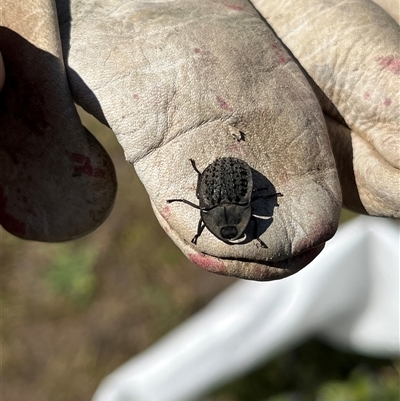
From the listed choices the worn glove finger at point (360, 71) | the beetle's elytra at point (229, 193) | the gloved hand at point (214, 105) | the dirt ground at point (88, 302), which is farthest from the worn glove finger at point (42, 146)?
the dirt ground at point (88, 302)

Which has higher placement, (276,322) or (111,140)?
(111,140)

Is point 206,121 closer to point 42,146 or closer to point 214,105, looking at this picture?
point 214,105

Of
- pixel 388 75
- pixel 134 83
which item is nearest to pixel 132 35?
pixel 134 83

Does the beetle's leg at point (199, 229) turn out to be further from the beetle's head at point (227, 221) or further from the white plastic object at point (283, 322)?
the white plastic object at point (283, 322)

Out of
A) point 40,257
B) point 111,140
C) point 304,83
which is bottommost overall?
point 40,257

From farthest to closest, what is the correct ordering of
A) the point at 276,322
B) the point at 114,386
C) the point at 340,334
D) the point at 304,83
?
the point at 340,334, the point at 276,322, the point at 114,386, the point at 304,83

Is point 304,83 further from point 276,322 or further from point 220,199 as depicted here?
point 276,322

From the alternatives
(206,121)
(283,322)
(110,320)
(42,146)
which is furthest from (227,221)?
(110,320)

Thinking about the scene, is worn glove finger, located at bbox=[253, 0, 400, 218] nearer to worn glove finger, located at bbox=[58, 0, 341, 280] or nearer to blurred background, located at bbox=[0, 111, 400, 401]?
worn glove finger, located at bbox=[58, 0, 341, 280]

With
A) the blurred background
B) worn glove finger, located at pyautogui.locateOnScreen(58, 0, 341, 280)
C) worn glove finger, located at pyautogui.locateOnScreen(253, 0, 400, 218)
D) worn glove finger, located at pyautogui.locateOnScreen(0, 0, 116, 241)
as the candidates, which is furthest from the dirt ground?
worn glove finger, located at pyautogui.locateOnScreen(58, 0, 341, 280)
